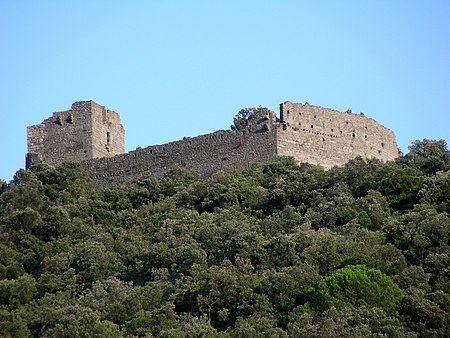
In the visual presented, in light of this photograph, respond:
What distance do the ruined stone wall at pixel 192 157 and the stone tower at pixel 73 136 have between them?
1.03 m

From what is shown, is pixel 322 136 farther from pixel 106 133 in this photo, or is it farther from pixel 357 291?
pixel 357 291

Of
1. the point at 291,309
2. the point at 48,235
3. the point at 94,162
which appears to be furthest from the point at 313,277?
the point at 94,162

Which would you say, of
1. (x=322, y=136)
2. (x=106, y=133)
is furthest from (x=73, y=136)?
(x=322, y=136)

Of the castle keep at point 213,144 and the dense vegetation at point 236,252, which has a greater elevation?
the castle keep at point 213,144

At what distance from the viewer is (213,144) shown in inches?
Result: 2188

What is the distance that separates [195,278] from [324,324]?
6.30 metres

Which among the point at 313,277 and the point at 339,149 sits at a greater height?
the point at 339,149

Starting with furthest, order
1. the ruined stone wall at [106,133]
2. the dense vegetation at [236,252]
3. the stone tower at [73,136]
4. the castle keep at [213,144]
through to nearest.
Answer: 1. the ruined stone wall at [106,133]
2. the stone tower at [73,136]
3. the castle keep at [213,144]
4. the dense vegetation at [236,252]

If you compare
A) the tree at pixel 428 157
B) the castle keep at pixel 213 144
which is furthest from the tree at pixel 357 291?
the castle keep at pixel 213 144

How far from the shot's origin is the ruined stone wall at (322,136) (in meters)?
54.5

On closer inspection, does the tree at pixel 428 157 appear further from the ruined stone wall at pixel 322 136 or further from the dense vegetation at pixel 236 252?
the ruined stone wall at pixel 322 136

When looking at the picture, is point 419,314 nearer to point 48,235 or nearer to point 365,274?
point 365,274

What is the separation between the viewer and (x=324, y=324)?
36594 millimetres

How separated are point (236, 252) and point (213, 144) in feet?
41.5
